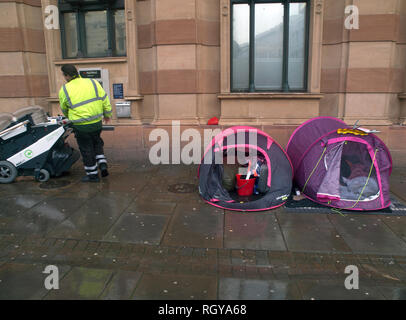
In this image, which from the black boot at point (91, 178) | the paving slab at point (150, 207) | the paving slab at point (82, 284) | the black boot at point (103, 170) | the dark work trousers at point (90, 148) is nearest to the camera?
the paving slab at point (82, 284)

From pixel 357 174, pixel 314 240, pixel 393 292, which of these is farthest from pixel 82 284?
pixel 357 174

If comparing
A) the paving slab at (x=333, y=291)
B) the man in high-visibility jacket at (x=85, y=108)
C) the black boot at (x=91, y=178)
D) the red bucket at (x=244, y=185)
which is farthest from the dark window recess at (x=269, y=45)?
the paving slab at (x=333, y=291)

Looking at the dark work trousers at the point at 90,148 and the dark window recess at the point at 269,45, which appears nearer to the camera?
the dark work trousers at the point at 90,148

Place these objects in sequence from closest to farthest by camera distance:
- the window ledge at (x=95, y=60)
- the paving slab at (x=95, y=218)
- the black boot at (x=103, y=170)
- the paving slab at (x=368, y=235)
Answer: the paving slab at (x=368, y=235)
the paving slab at (x=95, y=218)
the black boot at (x=103, y=170)
the window ledge at (x=95, y=60)

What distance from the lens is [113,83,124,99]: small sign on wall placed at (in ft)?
27.5

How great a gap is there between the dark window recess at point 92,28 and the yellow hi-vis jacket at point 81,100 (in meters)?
2.55

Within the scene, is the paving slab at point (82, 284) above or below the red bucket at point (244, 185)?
below

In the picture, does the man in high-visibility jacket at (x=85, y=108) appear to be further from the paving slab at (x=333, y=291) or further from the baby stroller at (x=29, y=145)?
the paving slab at (x=333, y=291)

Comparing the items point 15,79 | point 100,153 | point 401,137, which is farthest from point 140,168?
point 401,137

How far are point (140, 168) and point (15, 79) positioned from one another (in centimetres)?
409

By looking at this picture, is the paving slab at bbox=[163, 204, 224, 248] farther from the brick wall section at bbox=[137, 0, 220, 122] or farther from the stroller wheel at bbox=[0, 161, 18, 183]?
the stroller wheel at bbox=[0, 161, 18, 183]

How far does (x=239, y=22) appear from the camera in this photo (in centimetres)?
810

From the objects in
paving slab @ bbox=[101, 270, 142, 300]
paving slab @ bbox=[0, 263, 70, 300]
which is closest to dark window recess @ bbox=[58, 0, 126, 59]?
paving slab @ bbox=[0, 263, 70, 300]

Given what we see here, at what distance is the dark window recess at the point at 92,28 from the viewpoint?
8367mm
